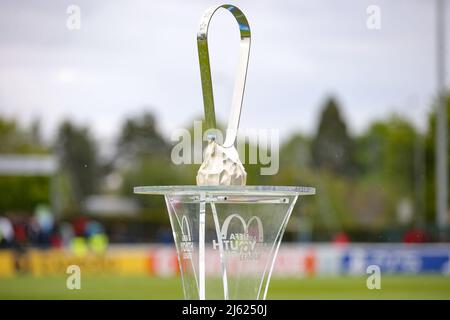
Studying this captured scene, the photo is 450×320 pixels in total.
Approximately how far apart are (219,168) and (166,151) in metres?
66.7

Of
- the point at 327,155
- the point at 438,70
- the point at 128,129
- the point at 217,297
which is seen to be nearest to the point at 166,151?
the point at 128,129

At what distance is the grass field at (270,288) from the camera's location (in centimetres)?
1902

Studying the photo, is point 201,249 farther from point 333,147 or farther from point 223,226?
point 333,147

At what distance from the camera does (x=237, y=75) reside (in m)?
8.03

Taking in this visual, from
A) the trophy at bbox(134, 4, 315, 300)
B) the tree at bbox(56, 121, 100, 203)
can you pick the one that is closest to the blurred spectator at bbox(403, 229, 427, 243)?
the trophy at bbox(134, 4, 315, 300)

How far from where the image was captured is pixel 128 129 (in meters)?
78.9

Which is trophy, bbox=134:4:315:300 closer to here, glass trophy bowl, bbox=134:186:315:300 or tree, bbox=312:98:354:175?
glass trophy bowl, bbox=134:186:315:300

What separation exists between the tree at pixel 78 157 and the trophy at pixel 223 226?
220 ft

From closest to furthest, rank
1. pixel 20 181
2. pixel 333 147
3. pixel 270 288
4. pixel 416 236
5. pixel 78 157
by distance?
1. pixel 270 288
2. pixel 416 236
3. pixel 20 181
4. pixel 333 147
5. pixel 78 157

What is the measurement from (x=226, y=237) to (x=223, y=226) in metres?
0.09

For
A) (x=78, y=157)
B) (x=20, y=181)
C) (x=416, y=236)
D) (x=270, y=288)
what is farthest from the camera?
(x=78, y=157)

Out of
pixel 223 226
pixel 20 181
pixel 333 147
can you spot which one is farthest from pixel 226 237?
pixel 333 147

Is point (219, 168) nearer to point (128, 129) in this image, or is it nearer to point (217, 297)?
point (217, 297)

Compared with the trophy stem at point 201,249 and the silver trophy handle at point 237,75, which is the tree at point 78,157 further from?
the trophy stem at point 201,249
